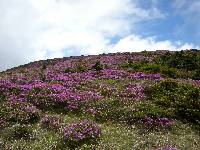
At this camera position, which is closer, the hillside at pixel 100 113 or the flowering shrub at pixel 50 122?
the hillside at pixel 100 113

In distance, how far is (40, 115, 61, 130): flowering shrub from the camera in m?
26.7

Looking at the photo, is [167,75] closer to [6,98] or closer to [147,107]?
[147,107]

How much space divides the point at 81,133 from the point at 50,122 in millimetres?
3234

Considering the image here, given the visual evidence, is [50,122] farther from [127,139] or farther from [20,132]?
[127,139]

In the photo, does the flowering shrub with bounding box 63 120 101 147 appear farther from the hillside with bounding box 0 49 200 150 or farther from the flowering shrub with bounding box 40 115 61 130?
the flowering shrub with bounding box 40 115 61 130

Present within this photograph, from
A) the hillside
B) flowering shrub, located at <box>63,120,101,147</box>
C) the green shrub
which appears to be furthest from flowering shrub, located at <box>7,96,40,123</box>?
the green shrub

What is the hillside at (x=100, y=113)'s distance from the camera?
24.6 metres

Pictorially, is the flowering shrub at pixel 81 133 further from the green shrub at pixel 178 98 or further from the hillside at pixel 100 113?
the green shrub at pixel 178 98

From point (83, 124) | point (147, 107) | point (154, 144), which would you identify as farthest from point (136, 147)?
point (147, 107)

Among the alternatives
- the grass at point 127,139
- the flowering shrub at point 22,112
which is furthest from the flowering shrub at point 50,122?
the flowering shrub at point 22,112

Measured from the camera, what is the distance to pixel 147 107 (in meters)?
28.8

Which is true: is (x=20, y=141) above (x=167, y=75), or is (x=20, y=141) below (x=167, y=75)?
below

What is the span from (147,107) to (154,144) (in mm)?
5167

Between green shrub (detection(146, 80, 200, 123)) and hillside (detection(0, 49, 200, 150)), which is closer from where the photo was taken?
hillside (detection(0, 49, 200, 150))
